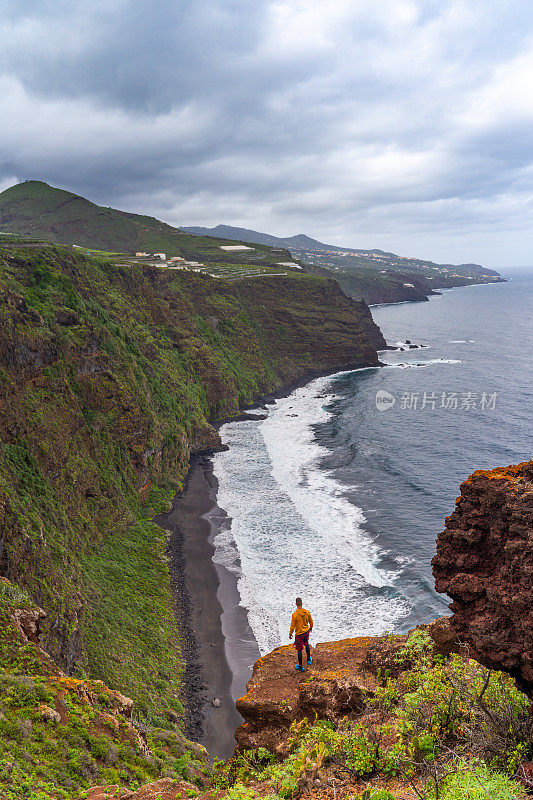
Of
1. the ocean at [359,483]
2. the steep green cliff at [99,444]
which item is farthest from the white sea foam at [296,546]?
the steep green cliff at [99,444]

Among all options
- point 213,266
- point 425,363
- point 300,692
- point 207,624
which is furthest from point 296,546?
point 213,266

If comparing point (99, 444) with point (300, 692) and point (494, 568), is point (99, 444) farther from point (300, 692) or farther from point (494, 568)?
point (494, 568)

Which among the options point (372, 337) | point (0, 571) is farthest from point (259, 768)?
point (372, 337)

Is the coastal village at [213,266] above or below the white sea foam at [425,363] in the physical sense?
above

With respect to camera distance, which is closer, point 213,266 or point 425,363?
point 425,363

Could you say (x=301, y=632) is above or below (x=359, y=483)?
above

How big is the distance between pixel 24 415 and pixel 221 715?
1907cm

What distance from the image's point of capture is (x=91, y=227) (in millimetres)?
147125

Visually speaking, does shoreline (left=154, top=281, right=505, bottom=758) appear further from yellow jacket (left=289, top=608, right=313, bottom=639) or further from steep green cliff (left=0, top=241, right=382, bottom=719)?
yellow jacket (left=289, top=608, right=313, bottom=639)

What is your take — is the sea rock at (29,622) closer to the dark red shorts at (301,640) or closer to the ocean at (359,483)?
the dark red shorts at (301,640)

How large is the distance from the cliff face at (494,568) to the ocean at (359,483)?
1804 centimetres

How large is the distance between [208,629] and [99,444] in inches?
604

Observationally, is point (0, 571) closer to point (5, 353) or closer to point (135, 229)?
point (5, 353)

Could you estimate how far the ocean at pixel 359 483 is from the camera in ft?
98.8
